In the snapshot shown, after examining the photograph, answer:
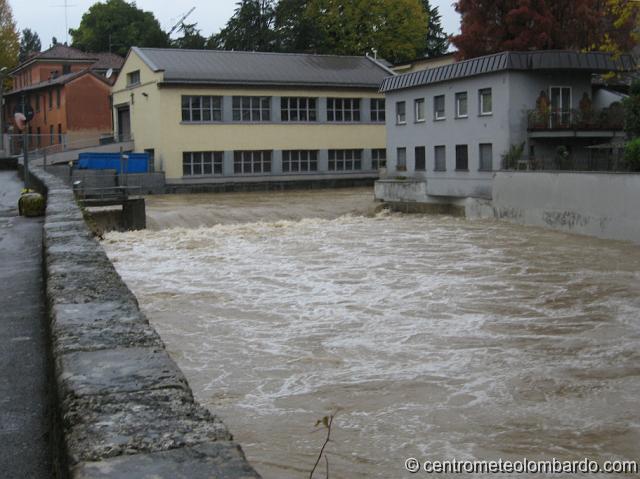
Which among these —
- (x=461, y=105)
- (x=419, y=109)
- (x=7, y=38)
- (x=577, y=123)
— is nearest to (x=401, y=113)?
(x=419, y=109)

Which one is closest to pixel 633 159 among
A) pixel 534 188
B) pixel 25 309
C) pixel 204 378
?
pixel 534 188

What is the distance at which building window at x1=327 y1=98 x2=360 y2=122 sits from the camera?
169 ft

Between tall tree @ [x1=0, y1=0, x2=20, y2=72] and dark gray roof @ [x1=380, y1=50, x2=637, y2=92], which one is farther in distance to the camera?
tall tree @ [x1=0, y1=0, x2=20, y2=72]

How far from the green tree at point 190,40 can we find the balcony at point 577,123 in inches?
1784

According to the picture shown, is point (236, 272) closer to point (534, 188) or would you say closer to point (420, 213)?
point (534, 188)

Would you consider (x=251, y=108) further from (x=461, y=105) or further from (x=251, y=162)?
(x=461, y=105)

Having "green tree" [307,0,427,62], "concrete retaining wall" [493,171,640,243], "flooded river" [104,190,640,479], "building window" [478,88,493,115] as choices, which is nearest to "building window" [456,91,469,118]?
"building window" [478,88,493,115]

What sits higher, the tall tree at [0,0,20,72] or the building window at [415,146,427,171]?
the tall tree at [0,0,20,72]

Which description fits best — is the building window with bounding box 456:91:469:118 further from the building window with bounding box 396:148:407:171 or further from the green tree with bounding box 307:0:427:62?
the green tree with bounding box 307:0:427:62

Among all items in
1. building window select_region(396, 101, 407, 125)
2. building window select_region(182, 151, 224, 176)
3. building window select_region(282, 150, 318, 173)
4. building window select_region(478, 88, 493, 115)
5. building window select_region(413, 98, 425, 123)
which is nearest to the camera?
building window select_region(478, 88, 493, 115)

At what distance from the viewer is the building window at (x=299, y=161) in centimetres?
5016

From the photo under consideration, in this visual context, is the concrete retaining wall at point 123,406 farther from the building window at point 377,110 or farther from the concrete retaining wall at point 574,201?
the building window at point 377,110

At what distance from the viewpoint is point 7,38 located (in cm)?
7031

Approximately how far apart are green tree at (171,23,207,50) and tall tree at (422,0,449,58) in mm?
18965
